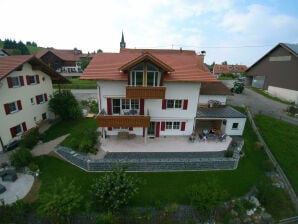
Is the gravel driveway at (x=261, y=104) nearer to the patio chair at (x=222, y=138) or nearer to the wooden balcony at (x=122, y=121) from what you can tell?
the patio chair at (x=222, y=138)

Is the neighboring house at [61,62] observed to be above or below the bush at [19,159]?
above

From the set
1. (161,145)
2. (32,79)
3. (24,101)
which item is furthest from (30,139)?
(161,145)

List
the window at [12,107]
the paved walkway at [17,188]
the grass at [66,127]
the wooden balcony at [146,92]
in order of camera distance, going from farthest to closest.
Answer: the grass at [66,127]
the window at [12,107]
the wooden balcony at [146,92]
the paved walkway at [17,188]

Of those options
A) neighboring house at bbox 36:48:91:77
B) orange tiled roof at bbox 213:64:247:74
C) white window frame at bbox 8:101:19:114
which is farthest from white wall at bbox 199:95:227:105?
orange tiled roof at bbox 213:64:247:74

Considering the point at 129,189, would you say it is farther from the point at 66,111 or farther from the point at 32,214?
the point at 66,111

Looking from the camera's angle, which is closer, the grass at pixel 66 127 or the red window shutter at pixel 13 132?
the red window shutter at pixel 13 132

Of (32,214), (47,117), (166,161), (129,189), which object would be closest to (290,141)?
(166,161)

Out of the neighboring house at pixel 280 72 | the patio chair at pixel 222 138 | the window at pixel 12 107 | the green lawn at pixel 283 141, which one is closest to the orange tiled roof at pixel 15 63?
the window at pixel 12 107
